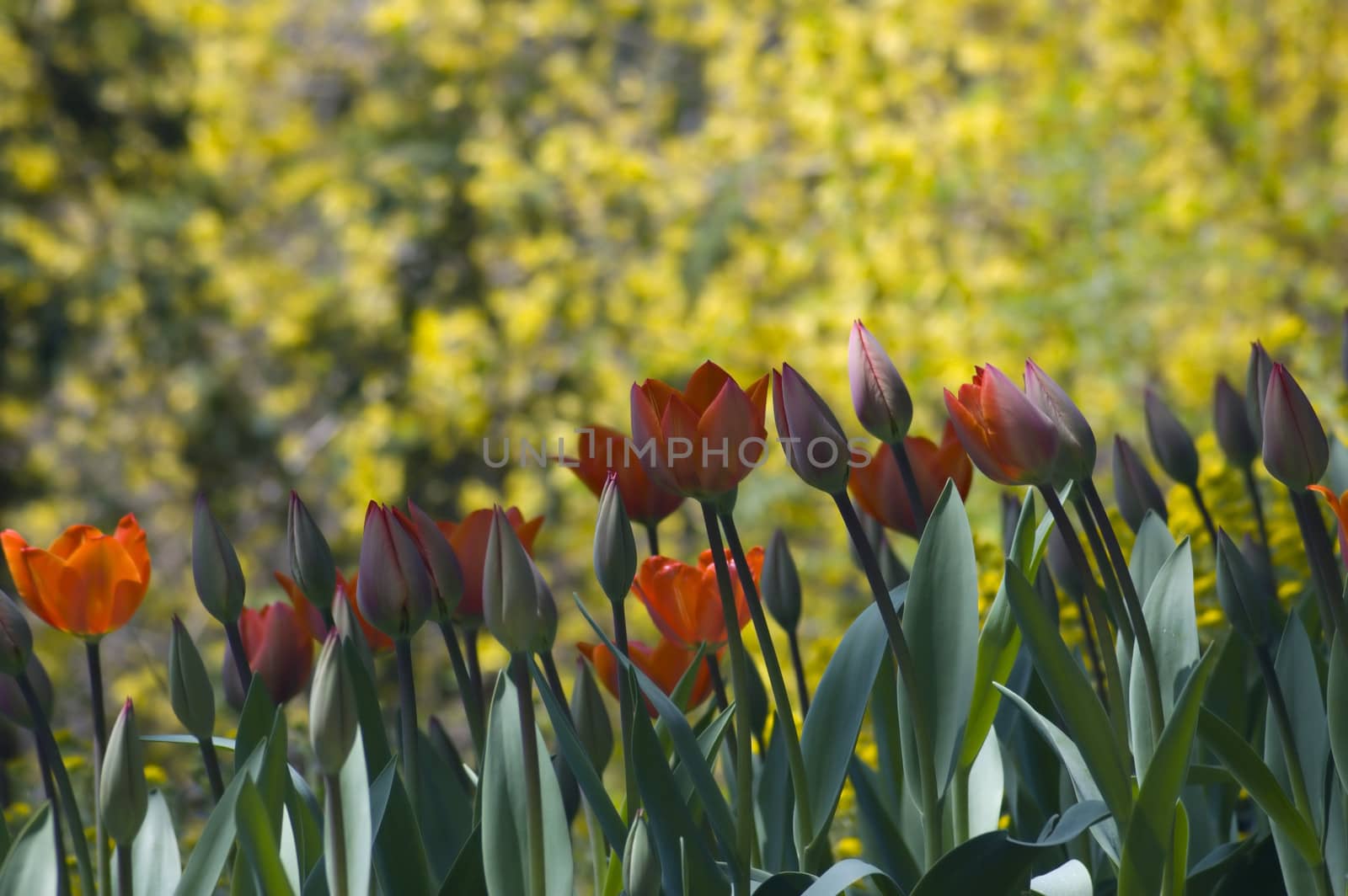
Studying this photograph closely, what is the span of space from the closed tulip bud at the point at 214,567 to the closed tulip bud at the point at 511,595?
0.19 meters

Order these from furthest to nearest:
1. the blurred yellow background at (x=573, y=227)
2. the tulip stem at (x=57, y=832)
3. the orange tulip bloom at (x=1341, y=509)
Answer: the blurred yellow background at (x=573, y=227) → the tulip stem at (x=57, y=832) → the orange tulip bloom at (x=1341, y=509)

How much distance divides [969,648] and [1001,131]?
2.61 m

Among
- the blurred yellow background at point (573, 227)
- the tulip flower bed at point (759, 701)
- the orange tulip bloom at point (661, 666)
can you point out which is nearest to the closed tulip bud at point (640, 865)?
the tulip flower bed at point (759, 701)

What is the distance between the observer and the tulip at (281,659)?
835 mm

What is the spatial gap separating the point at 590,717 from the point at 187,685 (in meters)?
0.23

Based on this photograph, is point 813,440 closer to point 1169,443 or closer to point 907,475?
point 907,475

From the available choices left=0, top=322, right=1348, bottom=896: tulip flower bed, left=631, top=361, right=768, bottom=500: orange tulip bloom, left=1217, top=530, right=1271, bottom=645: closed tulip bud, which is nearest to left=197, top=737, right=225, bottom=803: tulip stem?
left=0, top=322, right=1348, bottom=896: tulip flower bed

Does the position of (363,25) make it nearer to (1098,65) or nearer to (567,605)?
(567,605)

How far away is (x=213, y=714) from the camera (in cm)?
75

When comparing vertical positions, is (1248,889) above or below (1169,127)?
below

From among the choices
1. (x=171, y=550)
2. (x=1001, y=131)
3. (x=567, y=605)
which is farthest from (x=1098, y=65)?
(x=171, y=550)

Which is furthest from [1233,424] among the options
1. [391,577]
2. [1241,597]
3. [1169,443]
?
[391,577]

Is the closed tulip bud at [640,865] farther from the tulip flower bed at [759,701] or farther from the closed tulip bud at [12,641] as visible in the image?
the closed tulip bud at [12,641]

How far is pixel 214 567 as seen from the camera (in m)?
0.75
